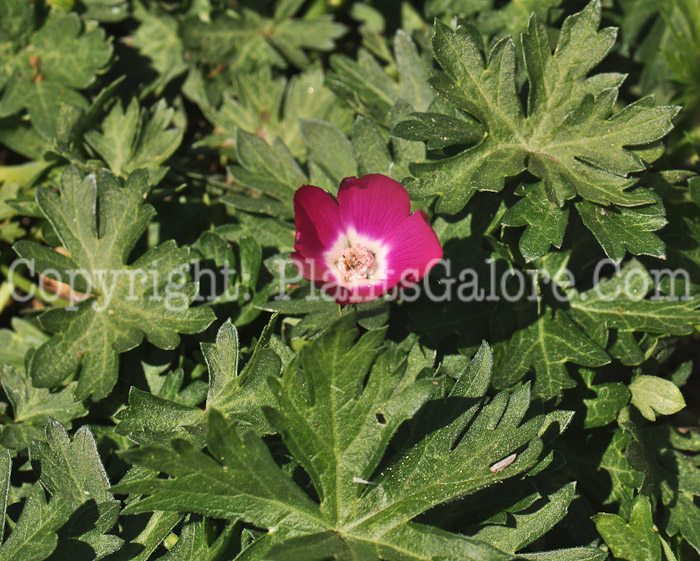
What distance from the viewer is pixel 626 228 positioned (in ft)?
6.95

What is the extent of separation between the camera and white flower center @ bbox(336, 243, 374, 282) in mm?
2227

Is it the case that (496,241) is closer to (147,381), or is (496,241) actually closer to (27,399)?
(147,381)

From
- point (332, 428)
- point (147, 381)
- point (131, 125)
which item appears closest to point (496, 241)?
point (332, 428)

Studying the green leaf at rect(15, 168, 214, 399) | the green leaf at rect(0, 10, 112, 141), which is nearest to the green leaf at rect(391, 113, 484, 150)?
the green leaf at rect(15, 168, 214, 399)

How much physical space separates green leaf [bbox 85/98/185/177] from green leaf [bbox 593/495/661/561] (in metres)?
1.97

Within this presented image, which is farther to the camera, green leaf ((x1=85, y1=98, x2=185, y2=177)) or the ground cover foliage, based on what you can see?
green leaf ((x1=85, y1=98, x2=185, y2=177))

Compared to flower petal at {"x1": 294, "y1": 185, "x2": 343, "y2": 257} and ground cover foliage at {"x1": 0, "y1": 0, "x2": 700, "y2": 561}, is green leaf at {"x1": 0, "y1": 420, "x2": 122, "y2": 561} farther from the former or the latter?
flower petal at {"x1": 294, "y1": 185, "x2": 343, "y2": 257}

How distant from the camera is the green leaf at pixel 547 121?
212 centimetres

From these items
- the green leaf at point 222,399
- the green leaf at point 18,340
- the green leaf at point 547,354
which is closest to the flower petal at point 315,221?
the green leaf at point 222,399

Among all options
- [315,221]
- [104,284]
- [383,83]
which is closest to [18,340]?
[104,284]

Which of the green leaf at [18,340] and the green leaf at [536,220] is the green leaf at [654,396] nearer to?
the green leaf at [536,220]

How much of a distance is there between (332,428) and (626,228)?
3.45 ft

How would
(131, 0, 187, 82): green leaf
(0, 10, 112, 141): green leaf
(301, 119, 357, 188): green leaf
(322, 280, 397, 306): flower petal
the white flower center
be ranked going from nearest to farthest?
(322, 280, 397, 306): flower petal → the white flower center → (301, 119, 357, 188): green leaf → (0, 10, 112, 141): green leaf → (131, 0, 187, 82): green leaf

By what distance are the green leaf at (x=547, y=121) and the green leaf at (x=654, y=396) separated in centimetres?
60
